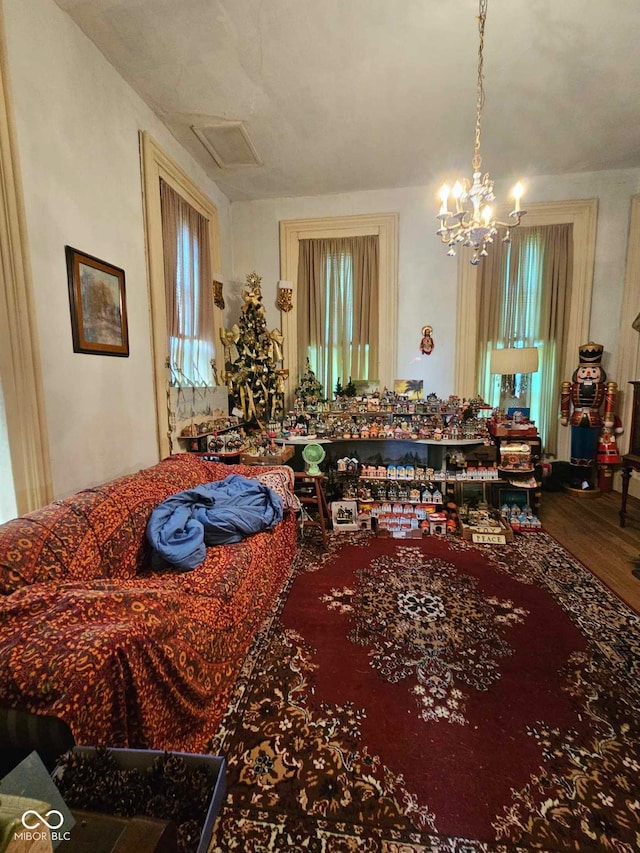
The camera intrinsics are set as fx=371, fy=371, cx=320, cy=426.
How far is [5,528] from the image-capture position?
4.87ft

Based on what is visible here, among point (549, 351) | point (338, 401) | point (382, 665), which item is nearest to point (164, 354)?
point (338, 401)

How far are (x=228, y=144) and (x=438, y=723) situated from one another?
4455mm

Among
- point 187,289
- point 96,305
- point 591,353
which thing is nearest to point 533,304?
point 591,353

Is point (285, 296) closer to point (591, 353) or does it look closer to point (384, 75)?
point (384, 75)

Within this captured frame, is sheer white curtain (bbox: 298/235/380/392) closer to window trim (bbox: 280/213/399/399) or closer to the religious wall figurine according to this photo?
window trim (bbox: 280/213/399/399)

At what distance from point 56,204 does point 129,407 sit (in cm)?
127

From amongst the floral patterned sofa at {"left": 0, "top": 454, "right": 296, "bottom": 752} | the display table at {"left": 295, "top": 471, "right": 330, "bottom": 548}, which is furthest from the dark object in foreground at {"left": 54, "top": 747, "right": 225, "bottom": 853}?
the display table at {"left": 295, "top": 471, "right": 330, "bottom": 548}

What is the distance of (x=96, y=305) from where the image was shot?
2357 mm

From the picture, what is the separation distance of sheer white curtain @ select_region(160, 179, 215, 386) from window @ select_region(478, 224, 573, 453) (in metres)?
3.12

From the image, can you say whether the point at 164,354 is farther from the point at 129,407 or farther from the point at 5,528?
the point at 5,528

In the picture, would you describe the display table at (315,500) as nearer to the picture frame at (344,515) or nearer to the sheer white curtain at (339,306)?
the picture frame at (344,515)

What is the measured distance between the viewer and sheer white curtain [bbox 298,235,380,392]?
445 centimetres

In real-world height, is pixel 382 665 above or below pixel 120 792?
below

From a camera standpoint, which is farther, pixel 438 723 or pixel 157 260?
pixel 157 260
